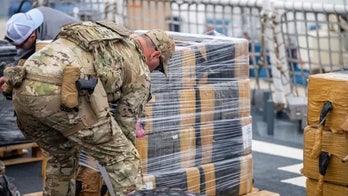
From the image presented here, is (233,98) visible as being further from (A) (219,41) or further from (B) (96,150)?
(B) (96,150)

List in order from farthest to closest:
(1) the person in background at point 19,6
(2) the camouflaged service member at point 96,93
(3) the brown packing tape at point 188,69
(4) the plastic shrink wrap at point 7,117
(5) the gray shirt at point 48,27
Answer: (1) the person in background at point 19,6, (4) the plastic shrink wrap at point 7,117, (5) the gray shirt at point 48,27, (3) the brown packing tape at point 188,69, (2) the camouflaged service member at point 96,93

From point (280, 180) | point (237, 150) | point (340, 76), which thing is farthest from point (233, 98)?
point (280, 180)

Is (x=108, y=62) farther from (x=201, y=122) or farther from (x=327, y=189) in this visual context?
(x=327, y=189)

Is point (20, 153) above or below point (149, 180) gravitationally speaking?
below

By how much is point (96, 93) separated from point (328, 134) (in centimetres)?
184

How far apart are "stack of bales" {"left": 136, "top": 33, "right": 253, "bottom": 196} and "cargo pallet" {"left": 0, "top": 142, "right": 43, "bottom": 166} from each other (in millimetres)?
2179

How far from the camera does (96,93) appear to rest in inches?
194

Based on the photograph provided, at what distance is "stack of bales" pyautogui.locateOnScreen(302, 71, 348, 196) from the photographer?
18.8ft

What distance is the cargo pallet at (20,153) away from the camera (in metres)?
7.82

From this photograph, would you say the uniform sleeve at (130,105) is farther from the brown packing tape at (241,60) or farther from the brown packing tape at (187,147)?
the brown packing tape at (241,60)

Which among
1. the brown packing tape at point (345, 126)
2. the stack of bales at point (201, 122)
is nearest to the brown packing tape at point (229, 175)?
the stack of bales at point (201, 122)

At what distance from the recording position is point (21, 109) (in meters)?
5.10

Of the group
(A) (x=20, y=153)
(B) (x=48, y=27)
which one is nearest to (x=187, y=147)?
(B) (x=48, y=27)

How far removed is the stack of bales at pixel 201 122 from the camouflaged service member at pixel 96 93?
2.16 feet
